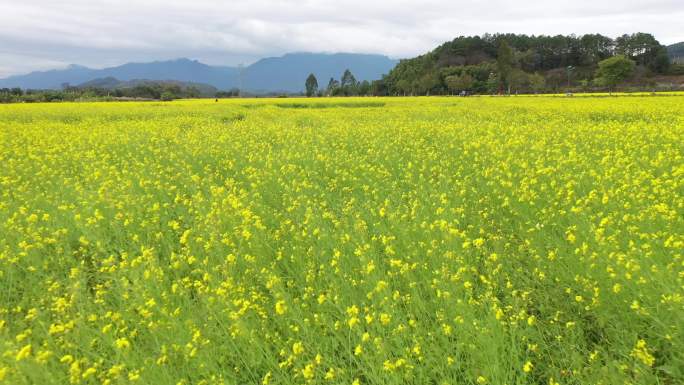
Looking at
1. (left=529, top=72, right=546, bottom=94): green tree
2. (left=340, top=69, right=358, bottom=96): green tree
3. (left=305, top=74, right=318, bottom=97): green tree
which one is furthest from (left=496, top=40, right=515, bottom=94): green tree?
(left=305, top=74, right=318, bottom=97): green tree

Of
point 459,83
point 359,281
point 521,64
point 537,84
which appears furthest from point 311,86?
point 359,281

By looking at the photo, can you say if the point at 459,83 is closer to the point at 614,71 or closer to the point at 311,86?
the point at 614,71

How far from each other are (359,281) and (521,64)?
107277 millimetres

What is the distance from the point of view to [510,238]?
4602 millimetres

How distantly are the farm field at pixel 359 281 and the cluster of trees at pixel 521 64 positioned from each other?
61557 millimetres

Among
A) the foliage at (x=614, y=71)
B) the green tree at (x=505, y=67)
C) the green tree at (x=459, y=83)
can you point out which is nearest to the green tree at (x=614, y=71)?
the foliage at (x=614, y=71)

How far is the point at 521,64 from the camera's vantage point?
98.6 meters

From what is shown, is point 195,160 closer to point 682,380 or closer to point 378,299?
point 378,299

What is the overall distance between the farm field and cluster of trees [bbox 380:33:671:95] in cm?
6156

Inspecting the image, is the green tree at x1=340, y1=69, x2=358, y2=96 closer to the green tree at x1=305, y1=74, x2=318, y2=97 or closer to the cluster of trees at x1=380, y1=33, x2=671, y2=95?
the cluster of trees at x1=380, y1=33, x2=671, y2=95

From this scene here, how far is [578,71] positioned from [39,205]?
10201 cm

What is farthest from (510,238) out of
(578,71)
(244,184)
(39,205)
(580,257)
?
(578,71)

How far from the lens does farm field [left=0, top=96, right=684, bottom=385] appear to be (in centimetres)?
284

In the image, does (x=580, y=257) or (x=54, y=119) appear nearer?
(x=580, y=257)
